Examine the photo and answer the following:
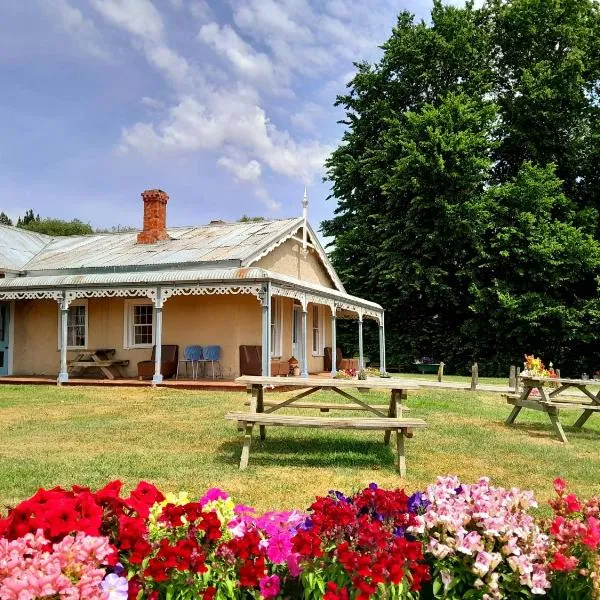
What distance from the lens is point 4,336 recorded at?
19.8 m

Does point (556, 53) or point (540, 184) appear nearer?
point (540, 184)

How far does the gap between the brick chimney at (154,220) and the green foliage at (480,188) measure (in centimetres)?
1101

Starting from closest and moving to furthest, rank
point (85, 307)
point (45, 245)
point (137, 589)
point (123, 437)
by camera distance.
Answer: point (137, 589) → point (123, 437) → point (85, 307) → point (45, 245)

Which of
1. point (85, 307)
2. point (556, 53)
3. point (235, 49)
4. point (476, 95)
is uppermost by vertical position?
point (556, 53)

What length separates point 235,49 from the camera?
46.4ft

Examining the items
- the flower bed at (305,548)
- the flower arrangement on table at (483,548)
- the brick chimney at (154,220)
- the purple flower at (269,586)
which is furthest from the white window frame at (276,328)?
the purple flower at (269,586)

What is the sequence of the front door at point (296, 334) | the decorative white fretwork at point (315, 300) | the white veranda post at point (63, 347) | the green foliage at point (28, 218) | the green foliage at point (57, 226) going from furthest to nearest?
the green foliage at point (28, 218)
the green foliage at point (57, 226)
the front door at point (296, 334)
the white veranda post at point (63, 347)
the decorative white fretwork at point (315, 300)

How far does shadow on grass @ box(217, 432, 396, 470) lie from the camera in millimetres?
7090

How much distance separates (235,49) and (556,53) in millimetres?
21390

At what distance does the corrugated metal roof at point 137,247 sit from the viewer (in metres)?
18.6

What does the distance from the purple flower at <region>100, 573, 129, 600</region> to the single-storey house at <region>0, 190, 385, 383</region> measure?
12.6m

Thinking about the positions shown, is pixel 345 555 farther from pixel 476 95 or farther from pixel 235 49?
pixel 476 95

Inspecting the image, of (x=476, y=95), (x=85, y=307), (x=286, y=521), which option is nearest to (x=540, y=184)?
(x=476, y=95)

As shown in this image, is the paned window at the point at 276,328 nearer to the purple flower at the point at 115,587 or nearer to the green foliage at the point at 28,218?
the purple flower at the point at 115,587
